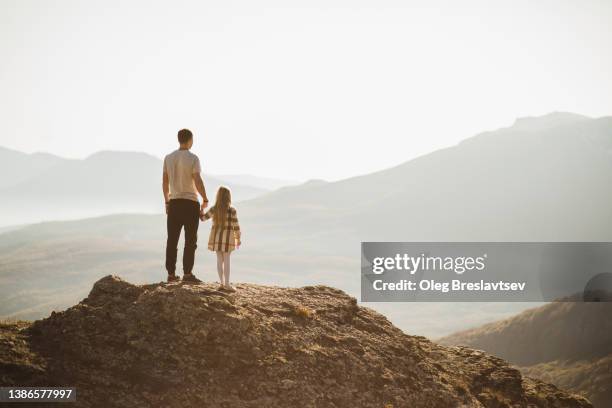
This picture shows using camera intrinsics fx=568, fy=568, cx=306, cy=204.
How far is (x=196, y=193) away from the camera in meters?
13.1

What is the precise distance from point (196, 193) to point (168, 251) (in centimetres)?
152

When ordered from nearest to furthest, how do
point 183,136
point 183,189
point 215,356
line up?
point 215,356 → point 183,189 → point 183,136

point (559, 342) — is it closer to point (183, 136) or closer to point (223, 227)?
→ point (223, 227)

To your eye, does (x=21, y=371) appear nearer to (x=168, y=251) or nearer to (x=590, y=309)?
(x=168, y=251)

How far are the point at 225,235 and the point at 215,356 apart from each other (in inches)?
109

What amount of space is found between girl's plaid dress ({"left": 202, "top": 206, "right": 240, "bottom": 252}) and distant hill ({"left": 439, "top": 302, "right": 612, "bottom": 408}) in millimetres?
77014

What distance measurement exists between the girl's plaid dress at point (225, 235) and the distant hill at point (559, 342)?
253 feet

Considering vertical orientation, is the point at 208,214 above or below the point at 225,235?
above

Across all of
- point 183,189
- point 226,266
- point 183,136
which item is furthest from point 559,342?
point 183,136

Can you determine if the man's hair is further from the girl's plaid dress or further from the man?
the girl's plaid dress

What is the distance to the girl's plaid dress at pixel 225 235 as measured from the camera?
13.2 meters

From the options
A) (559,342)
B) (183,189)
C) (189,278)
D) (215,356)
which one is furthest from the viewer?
(559,342)

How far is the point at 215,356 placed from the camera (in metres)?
12.0

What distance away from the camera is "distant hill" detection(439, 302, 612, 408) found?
8338cm
